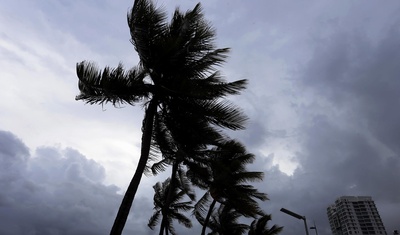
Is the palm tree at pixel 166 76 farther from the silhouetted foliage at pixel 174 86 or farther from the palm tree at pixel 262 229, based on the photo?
the palm tree at pixel 262 229

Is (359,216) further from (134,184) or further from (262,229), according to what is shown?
(134,184)

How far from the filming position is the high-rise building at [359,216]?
63750 mm

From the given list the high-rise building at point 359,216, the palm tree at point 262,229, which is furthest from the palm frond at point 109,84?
the high-rise building at point 359,216

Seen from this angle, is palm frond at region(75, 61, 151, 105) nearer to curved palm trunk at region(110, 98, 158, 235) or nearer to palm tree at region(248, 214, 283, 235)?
curved palm trunk at region(110, 98, 158, 235)

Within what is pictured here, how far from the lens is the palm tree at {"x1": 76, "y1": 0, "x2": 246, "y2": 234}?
6574mm

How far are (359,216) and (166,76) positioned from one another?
255 ft

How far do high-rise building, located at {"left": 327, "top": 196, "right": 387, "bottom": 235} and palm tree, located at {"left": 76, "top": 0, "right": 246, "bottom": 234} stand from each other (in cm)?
6593

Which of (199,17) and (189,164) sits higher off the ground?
(199,17)

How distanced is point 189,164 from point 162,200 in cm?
1286

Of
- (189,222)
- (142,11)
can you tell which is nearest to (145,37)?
(142,11)

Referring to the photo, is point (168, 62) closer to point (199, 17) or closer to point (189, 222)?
point (199, 17)

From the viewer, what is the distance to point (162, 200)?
70.1ft

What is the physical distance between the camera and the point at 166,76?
7312 mm

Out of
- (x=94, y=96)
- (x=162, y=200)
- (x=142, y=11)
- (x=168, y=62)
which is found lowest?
(x=94, y=96)
